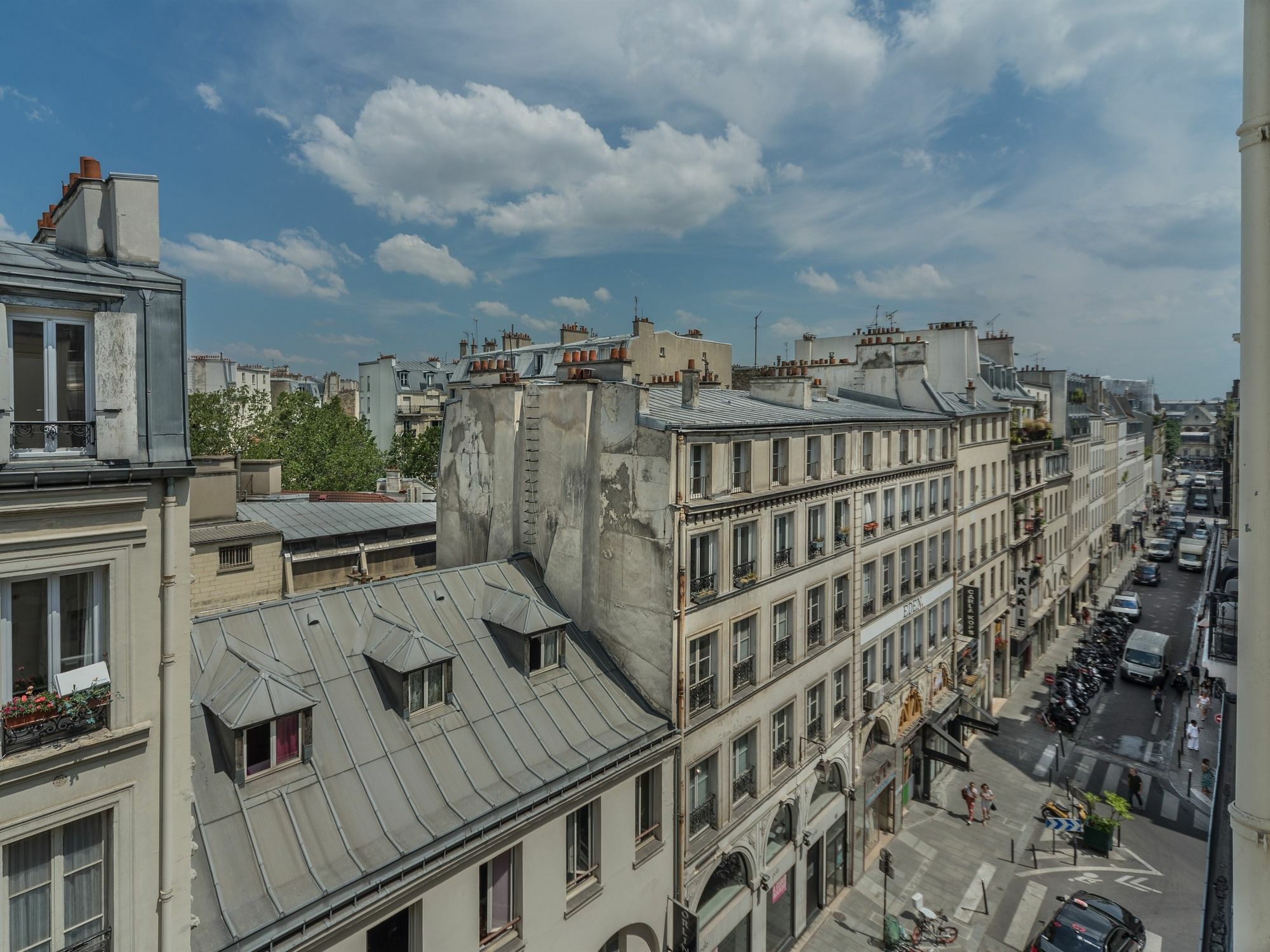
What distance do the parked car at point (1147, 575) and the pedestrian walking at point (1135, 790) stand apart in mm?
43540

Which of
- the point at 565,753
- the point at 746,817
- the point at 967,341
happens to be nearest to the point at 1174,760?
the point at 967,341

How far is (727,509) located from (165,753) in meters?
11.8

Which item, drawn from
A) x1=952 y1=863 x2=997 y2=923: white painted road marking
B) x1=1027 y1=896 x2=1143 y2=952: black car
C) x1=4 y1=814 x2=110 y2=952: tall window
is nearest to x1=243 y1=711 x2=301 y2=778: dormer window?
x1=4 y1=814 x2=110 y2=952: tall window

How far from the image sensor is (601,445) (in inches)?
651

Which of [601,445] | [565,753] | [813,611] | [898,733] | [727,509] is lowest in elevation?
[898,733]

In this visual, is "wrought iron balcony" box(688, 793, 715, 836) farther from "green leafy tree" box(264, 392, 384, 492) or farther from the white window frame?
"green leafy tree" box(264, 392, 384, 492)

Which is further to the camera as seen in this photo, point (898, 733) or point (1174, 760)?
point (1174, 760)

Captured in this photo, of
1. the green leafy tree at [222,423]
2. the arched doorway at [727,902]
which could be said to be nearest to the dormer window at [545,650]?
the arched doorway at [727,902]

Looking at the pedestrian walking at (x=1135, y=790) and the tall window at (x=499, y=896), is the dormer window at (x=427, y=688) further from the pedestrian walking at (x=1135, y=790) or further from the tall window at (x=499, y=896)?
the pedestrian walking at (x=1135, y=790)

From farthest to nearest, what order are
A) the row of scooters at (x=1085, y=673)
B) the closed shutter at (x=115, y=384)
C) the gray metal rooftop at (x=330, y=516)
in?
the row of scooters at (x=1085, y=673) → the gray metal rooftop at (x=330, y=516) → the closed shutter at (x=115, y=384)

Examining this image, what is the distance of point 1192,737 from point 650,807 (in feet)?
101

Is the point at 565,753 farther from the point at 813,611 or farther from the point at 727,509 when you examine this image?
the point at 813,611

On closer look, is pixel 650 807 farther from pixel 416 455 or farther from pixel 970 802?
A: pixel 416 455

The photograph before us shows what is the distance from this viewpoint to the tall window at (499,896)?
1198 centimetres
